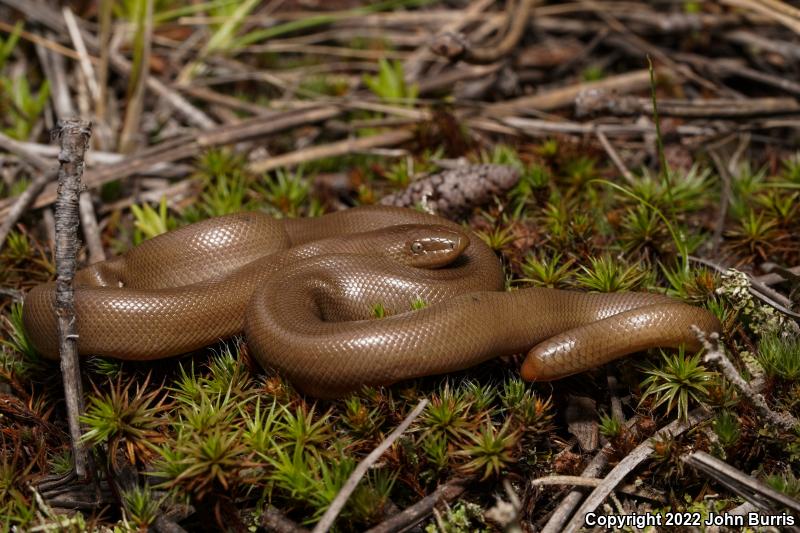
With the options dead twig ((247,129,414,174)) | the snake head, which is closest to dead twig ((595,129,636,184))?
dead twig ((247,129,414,174))

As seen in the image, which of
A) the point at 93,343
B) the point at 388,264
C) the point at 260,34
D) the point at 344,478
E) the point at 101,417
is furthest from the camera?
the point at 260,34

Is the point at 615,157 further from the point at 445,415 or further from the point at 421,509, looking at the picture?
the point at 421,509

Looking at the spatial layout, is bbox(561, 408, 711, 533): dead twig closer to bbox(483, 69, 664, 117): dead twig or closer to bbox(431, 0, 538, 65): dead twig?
bbox(431, 0, 538, 65): dead twig

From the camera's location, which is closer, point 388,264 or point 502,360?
point 502,360

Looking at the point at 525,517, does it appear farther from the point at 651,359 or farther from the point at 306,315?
the point at 306,315

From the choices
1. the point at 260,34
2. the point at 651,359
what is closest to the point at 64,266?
the point at 651,359

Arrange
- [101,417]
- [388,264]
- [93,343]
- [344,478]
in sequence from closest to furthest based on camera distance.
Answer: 1. [344,478]
2. [101,417]
3. [93,343]
4. [388,264]

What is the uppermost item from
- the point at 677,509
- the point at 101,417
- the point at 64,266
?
the point at 64,266
